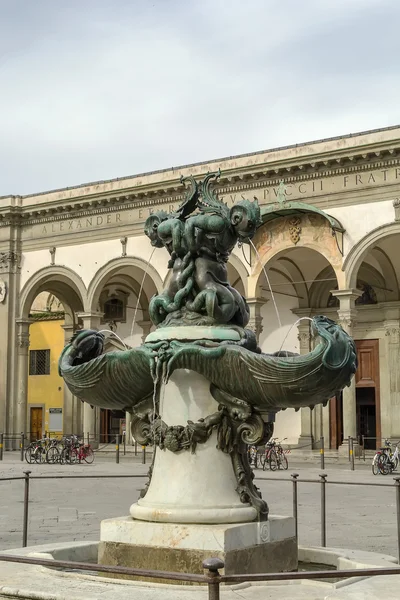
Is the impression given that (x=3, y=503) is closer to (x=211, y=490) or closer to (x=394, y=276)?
(x=211, y=490)

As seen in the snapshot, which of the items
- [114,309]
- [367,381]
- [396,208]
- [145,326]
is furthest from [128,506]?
[114,309]

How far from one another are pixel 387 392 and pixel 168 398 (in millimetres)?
21399

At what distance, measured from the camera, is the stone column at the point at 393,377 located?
25125 millimetres

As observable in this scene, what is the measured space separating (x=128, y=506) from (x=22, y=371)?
1745cm

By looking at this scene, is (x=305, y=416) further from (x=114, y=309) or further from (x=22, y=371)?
(x=22, y=371)

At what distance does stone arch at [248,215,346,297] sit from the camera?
22797 mm

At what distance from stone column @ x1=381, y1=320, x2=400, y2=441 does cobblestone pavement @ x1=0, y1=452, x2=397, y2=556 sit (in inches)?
189

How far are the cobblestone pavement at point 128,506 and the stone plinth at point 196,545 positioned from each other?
1861 millimetres

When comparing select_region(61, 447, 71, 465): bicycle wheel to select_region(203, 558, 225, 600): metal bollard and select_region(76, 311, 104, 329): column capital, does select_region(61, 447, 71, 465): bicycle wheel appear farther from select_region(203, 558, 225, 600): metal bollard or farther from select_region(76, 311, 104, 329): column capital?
select_region(203, 558, 225, 600): metal bollard

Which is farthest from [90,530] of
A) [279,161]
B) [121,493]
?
[279,161]

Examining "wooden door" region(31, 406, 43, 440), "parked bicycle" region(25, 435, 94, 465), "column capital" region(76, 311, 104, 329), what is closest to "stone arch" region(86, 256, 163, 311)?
"column capital" region(76, 311, 104, 329)

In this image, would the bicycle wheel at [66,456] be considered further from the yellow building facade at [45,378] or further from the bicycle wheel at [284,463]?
the yellow building facade at [45,378]

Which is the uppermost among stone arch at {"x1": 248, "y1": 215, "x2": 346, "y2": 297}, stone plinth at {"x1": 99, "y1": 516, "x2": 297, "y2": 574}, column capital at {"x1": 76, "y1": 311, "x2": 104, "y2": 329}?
stone arch at {"x1": 248, "y1": 215, "x2": 346, "y2": 297}

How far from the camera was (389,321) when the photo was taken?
2605 centimetres
